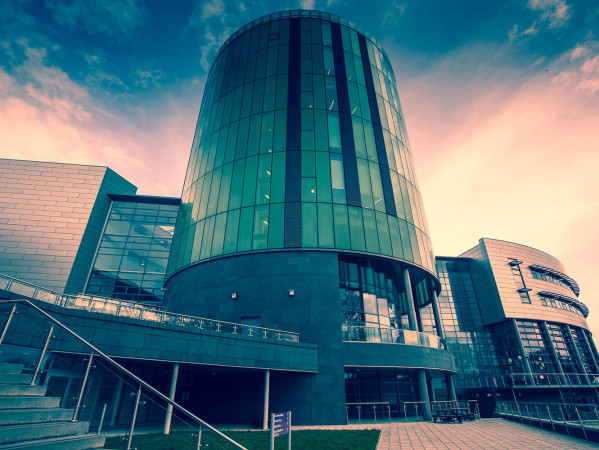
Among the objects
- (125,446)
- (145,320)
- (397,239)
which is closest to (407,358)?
(397,239)

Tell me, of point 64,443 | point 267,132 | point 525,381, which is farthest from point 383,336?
point 525,381

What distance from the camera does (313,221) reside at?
2555cm

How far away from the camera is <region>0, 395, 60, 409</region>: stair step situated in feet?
19.8

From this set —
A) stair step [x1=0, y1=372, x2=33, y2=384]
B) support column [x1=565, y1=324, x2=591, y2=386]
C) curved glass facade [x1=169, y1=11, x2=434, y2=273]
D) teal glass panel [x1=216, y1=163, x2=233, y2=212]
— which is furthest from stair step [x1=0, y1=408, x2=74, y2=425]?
support column [x1=565, y1=324, x2=591, y2=386]

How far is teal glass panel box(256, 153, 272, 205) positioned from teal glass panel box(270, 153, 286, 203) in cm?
36

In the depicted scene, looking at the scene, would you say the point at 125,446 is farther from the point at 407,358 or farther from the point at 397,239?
the point at 397,239

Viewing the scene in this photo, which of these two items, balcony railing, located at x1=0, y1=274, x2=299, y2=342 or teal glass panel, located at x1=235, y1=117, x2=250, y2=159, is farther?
teal glass panel, located at x1=235, y1=117, x2=250, y2=159

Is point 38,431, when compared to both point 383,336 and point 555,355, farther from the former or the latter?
point 555,355

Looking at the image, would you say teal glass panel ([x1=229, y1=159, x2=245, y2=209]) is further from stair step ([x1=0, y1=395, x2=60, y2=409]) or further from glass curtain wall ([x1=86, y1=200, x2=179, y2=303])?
stair step ([x1=0, y1=395, x2=60, y2=409])

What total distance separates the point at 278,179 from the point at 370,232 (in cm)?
899

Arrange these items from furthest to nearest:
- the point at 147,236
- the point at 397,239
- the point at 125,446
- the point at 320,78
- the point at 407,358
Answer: the point at 147,236 → the point at 320,78 → the point at 397,239 → the point at 407,358 → the point at 125,446

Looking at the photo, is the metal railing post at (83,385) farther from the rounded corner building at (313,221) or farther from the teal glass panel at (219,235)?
the teal glass panel at (219,235)

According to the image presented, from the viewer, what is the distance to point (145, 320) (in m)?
15.7

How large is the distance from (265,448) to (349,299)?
1535 centimetres
